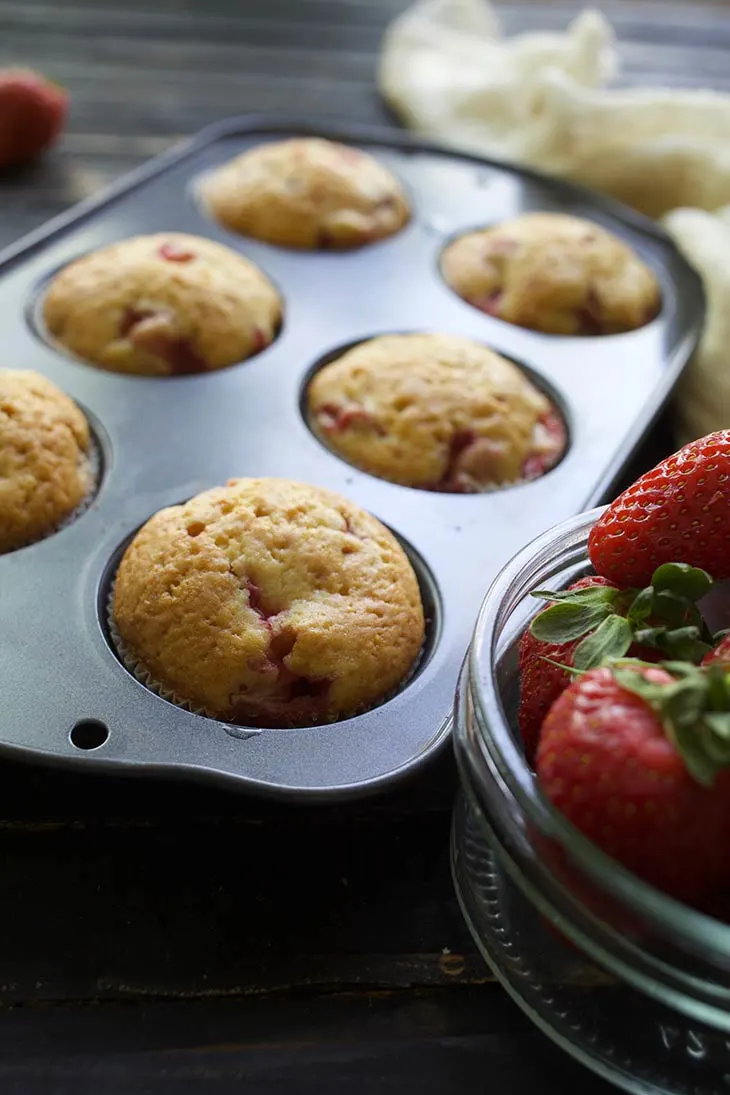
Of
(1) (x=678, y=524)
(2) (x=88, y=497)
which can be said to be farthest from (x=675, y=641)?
(2) (x=88, y=497)

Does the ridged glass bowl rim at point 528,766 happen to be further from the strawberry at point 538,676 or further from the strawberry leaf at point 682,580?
the strawberry leaf at point 682,580

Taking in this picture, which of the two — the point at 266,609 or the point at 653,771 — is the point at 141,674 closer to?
the point at 266,609

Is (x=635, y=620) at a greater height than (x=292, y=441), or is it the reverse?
(x=635, y=620)

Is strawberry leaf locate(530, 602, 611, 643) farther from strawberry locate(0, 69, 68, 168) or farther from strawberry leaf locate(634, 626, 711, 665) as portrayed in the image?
strawberry locate(0, 69, 68, 168)

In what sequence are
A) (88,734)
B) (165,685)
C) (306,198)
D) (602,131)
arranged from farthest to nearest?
(602,131) → (306,198) → (165,685) → (88,734)

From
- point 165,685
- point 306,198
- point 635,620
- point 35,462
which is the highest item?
point 635,620

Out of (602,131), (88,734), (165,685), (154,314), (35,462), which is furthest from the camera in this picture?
(602,131)

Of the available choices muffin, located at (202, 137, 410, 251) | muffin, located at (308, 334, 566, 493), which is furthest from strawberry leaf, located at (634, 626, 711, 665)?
muffin, located at (202, 137, 410, 251)

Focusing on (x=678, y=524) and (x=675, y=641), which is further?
(x=678, y=524)
